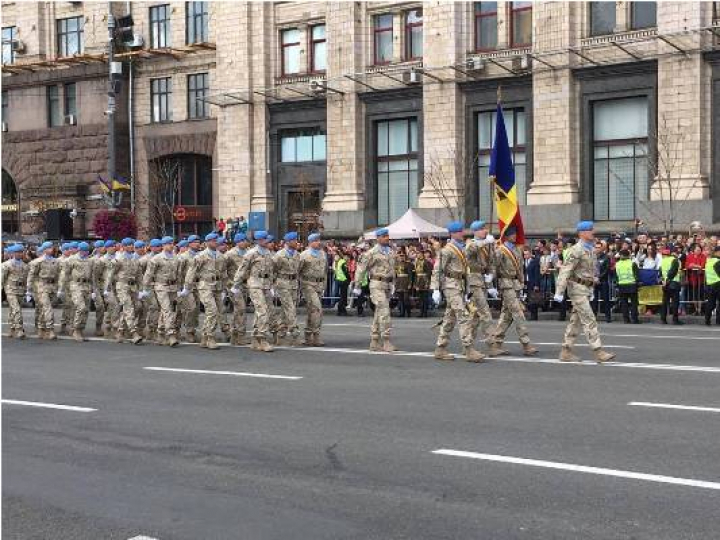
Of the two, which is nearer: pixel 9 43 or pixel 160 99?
pixel 160 99

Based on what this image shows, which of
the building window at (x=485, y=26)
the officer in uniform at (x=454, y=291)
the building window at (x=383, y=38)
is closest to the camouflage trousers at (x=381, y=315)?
the officer in uniform at (x=454, y=291)

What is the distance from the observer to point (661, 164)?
1300 inches

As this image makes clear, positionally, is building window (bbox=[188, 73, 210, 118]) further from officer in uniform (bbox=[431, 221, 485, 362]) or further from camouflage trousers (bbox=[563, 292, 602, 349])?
camouflage trousers (bbox=[563, 292, 602, 349])

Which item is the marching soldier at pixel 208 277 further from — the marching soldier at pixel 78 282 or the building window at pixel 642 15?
the building window at pixel 642 15

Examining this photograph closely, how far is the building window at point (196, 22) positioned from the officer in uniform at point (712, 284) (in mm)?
28825

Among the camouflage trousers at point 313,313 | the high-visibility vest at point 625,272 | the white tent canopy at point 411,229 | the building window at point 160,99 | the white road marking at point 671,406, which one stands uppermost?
the building window at point 160,99

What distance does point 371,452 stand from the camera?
28.1 feet

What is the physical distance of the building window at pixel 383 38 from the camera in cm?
4006

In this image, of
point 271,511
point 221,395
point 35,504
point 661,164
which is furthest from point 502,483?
point 661,164

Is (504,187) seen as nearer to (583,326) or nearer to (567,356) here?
(583,326)

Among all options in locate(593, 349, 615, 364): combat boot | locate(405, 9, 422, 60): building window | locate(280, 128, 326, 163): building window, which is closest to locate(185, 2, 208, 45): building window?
locate(280, 128, 326, 163): building window

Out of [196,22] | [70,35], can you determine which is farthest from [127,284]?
[70,35]

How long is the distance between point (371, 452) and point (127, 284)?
13173 mm

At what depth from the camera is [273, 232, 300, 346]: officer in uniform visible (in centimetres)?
1844
